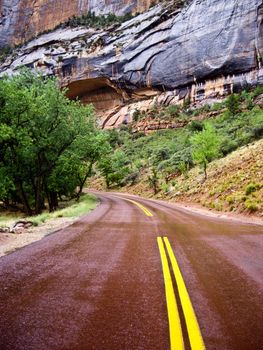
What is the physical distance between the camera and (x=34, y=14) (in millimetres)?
116500

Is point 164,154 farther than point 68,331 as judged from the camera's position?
Yes

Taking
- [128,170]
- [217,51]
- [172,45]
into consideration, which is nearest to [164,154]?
[128,170]

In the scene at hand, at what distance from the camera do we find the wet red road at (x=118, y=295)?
3131 millimetres

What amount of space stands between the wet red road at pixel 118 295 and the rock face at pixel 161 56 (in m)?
64.7

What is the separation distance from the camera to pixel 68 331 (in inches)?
127

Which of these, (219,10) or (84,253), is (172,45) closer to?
(219,10)

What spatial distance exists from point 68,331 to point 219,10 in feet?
251

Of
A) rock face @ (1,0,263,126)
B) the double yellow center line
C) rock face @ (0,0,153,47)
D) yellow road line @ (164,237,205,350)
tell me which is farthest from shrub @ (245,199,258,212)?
rock face @ (0,0,153,47)

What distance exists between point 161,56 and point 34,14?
67.3 meters

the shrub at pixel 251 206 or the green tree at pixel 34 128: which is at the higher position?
the green tree at pixel 34 128

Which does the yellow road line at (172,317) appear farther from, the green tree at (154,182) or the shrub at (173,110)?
the shrub at (173,110)

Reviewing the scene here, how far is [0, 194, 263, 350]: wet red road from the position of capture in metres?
3.13

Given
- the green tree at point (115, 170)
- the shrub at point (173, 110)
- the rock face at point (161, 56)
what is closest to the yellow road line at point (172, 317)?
the green tree at point (115, 170)

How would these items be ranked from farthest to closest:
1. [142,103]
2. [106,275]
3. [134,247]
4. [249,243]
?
[142,103] < [249,243] < [134,247] < [106,275]
